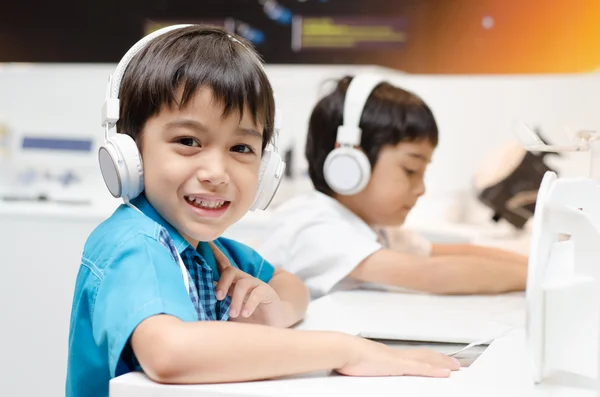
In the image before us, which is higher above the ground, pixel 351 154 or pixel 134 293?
pixel 351 154

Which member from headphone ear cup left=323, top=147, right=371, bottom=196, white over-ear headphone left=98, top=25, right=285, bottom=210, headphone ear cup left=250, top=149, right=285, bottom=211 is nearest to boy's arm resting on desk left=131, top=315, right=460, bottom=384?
white over-ear headphone left=98, top=25, right=285, bottom=210

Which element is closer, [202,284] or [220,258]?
[202,284]

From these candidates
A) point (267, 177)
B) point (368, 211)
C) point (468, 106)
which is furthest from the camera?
point (468, 106)

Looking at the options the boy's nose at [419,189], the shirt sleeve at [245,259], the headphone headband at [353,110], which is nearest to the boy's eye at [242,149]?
the shirt sleeve at [245,259]

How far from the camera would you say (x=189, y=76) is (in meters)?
0.93

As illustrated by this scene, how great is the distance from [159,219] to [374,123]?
81cm

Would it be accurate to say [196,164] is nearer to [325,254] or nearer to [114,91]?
[114,91]

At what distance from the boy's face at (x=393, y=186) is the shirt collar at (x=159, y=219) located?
0.77 m

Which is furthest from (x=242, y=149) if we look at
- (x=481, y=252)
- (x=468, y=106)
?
(x=468, y=106)

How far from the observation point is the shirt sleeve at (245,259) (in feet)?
3.99

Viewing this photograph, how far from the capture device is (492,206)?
260cm

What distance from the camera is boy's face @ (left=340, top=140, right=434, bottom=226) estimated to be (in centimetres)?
168

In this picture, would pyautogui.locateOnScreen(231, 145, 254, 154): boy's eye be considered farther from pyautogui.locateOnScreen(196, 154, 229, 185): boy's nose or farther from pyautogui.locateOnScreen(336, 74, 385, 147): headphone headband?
pyautogui.locateOnScreen(336, 74, 385, 147): headphone headband

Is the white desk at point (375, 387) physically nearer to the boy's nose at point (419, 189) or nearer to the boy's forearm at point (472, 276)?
the boy's forearm at point (472, 276)
